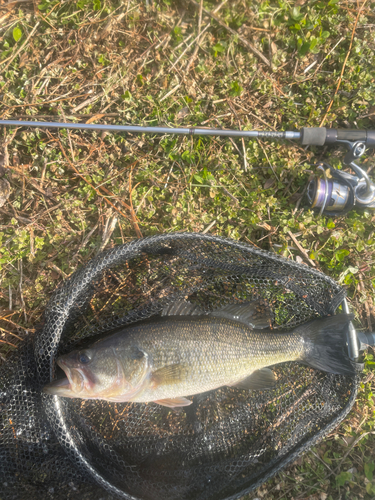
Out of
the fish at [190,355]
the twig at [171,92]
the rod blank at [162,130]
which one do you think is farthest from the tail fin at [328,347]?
the twig at [171,92]

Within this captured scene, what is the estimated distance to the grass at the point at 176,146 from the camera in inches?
116

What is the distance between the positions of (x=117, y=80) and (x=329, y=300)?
267 cm

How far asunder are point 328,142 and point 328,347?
5.66 feet

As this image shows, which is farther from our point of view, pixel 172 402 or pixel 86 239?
pixel 86 239

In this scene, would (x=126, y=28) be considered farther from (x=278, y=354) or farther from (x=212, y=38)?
(x=278, y=354)

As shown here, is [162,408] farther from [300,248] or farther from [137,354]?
[300,248]

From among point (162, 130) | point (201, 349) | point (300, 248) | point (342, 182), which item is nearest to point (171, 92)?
point (162, 130)

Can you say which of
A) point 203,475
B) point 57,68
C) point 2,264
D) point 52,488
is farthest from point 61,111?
point 203,475

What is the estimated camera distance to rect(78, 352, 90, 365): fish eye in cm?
218

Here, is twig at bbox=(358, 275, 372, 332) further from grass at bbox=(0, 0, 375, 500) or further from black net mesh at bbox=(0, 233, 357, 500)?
black net mesh at bbox=(0, 233, 357, 500)

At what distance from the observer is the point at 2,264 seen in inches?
116

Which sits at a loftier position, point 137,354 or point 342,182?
point 342,182

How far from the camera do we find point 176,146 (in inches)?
117

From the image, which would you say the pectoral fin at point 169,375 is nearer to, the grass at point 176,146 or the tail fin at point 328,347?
the tail fin at point 328,347
